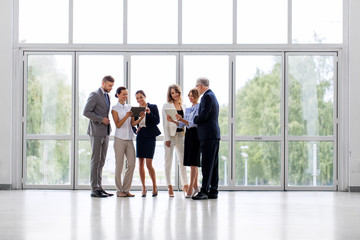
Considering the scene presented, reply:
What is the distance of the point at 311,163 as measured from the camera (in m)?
8.77

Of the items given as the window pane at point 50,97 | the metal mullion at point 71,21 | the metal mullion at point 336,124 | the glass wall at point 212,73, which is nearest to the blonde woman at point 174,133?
the glass wall at point 212,73

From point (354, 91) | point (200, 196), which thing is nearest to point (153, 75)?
point (200, 196)

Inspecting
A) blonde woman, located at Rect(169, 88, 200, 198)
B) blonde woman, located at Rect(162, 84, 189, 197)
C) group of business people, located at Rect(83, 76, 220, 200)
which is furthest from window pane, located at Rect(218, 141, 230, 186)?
blonde woman, located at Rect(169, 88, 200, 198)

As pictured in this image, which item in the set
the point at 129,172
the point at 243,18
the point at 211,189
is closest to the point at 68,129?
the point at 129,172

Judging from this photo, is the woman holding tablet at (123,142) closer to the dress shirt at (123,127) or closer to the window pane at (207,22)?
the dress shirt at (123,127)

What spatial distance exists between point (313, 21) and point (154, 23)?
2.64 m

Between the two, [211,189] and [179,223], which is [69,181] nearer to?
[211,189]

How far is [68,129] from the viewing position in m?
8.86

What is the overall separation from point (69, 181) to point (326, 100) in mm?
4414

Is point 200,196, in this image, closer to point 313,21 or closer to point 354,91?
point 354,91

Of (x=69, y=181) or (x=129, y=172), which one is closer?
(x=129, y=172)

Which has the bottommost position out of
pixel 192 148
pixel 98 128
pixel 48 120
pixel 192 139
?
pixel 192 148

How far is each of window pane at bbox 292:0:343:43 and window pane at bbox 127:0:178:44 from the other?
6.57ft

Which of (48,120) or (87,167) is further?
(48,120)
